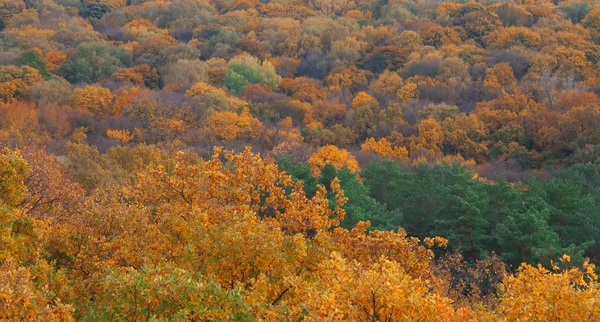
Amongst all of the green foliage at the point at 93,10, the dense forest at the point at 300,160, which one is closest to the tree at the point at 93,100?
the dense forest at the point at 300,160

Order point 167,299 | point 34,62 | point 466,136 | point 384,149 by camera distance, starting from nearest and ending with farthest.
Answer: point 167,299, point 384,149, point 466,136, point 34,62

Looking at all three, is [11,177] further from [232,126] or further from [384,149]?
[384,149]

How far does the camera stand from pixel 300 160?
5503 centimetres

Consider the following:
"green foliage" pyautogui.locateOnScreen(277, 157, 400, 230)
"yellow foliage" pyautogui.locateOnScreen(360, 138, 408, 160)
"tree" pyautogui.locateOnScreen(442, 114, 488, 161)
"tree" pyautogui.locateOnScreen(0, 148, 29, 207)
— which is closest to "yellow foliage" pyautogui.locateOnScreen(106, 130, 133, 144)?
"yellow foliage" pyautogui.locateOnScreen(360, 138, 408, 160)

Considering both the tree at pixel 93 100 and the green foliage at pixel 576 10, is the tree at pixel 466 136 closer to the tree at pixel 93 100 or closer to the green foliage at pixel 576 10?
the tree at pixel 93 100

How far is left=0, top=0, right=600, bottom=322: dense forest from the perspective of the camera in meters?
11.8

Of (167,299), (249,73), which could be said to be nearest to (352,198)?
(167,299)

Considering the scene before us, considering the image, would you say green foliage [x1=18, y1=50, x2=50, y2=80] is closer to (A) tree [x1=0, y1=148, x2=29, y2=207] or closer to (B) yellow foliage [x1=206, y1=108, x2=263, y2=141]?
(B) yellow foliage [x1=206, y1=108, x2=263, y2=141]

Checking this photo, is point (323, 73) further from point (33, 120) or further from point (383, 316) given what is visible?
point (383, 316)

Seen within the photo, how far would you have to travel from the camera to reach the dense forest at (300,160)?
1183 centimetres

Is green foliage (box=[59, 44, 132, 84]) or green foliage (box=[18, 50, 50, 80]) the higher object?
green foliage (box=[18, 50, 50, 80])

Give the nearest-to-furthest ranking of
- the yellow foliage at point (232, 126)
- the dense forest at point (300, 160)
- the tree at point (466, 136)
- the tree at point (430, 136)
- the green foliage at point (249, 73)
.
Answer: the dense forest at point (300, 160)
the tree at point (466, 136)
the tree at point (430, 136)
the yellow foliage at point (232, 126)
the green foliage at point (249, 73)

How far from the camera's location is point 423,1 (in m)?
140

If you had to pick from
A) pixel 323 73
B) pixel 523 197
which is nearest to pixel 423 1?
pixel 323 73
